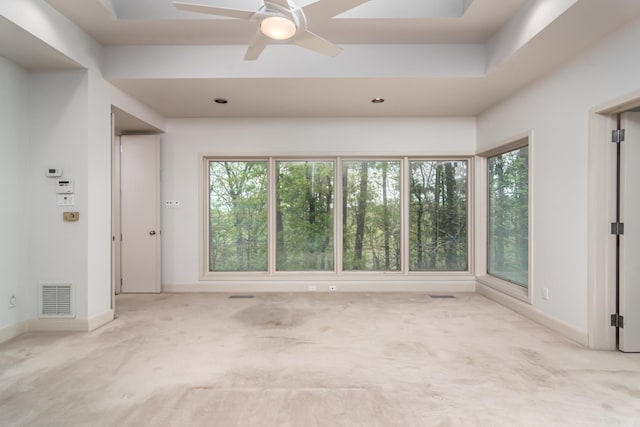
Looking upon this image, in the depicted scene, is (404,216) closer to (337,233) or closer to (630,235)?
(337,233)

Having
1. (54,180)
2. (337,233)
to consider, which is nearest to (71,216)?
(54,180)

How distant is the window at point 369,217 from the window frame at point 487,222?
1266 mm

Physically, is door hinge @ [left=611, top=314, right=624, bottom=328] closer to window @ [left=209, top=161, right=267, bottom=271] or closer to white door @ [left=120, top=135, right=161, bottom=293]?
window @ [left=209, top=161, right=267, bottom=271]

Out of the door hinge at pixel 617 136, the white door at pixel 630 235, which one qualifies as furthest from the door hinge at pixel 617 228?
the door hinge at pixel 617 136

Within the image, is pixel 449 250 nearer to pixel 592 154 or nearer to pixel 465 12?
pixel 592 154

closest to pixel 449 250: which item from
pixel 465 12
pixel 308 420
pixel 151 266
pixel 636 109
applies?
pixel 636 109

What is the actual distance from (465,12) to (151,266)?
204 inches

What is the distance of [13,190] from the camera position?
3.35 m

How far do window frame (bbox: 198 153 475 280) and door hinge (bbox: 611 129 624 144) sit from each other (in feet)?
7.57

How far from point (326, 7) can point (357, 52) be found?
1646 millimetres

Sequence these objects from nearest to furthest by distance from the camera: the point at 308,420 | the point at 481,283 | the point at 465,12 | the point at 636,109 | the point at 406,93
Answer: the point at 308,420 < the point at 636,109 < the point at 465,12 < the point at 406,93 < the point at 481,283

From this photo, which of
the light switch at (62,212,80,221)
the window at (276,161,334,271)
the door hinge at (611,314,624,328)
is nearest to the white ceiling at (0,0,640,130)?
the window at (276,161,334,271)

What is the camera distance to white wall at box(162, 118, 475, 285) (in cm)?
517

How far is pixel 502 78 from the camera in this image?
3.69 metres
